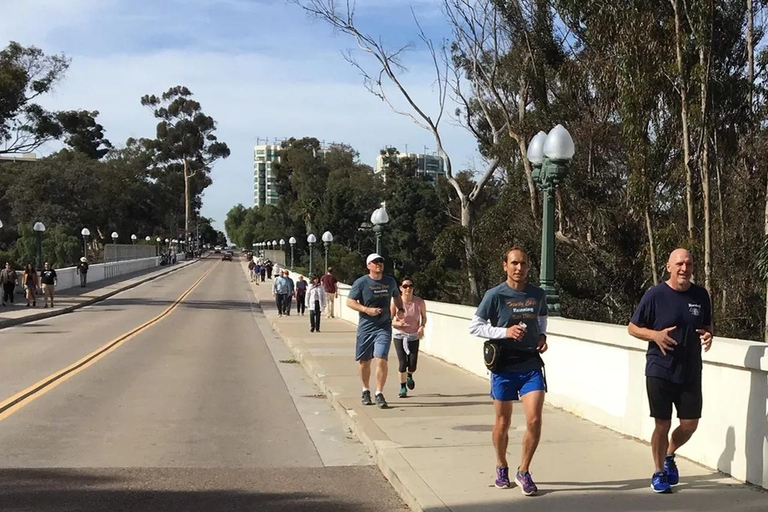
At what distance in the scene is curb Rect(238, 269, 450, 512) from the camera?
561 cm

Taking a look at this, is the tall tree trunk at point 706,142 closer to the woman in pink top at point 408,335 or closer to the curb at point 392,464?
the woman in pink top at point 408,335

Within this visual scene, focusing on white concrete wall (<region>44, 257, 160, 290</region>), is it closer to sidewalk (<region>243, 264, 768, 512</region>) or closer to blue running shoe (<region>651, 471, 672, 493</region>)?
sidewalk (<region>243, 264, 768, 512</region>)

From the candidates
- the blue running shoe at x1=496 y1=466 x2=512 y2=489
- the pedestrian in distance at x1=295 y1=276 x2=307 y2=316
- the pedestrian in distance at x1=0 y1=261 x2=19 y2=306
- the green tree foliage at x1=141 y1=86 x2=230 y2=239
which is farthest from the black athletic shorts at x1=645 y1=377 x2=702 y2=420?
the green tree foliage at x1=141 y1=86 x2=230 y2=239

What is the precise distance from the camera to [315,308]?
2122 centimetres

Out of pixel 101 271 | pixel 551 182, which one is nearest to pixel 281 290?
pixel 551 182

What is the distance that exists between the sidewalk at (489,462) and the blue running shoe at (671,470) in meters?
0.08

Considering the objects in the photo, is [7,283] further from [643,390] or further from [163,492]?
[643,390]

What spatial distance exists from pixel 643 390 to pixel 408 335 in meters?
3.69

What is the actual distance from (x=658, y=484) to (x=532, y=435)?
0.97 meters

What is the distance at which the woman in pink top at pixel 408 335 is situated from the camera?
1028 centimetres

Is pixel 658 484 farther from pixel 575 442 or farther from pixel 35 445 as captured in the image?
pixel 35 445

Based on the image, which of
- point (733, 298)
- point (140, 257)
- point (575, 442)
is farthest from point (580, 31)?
point (140, 257)

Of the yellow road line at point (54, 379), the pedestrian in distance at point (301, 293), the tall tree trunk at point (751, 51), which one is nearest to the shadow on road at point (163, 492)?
the yellow road line at point (54, 379)

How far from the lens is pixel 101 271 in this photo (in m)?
55.1
